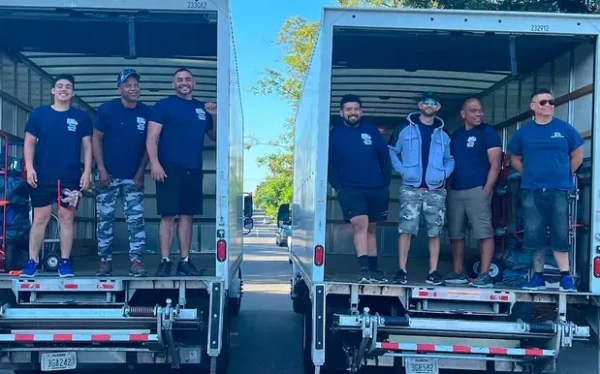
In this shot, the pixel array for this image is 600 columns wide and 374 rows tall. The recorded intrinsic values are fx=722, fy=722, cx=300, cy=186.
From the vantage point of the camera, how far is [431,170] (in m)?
6.36

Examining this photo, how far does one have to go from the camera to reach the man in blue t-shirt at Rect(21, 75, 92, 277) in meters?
6.13

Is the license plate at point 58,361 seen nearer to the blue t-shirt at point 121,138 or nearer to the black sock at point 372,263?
the blue t-shirt at point 121,138

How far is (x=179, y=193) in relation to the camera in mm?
6375

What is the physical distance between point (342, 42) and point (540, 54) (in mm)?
1941

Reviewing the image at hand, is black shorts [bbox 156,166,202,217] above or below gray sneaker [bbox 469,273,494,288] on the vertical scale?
above

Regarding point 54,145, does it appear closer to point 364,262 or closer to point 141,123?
point 141,123

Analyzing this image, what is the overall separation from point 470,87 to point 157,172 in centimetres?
472

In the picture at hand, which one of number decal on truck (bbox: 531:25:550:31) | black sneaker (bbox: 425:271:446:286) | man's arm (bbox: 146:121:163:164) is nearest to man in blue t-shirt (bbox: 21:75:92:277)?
man's arm (bbox: 146:121:163:164)

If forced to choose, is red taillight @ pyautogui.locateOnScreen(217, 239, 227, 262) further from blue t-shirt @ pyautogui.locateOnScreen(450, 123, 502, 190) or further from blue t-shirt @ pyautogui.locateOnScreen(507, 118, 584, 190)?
blue t-shirt @ pyautogui.locateOnScreen(507, 118, 584, 190)

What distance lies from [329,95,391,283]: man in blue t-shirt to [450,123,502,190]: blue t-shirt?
657 mm

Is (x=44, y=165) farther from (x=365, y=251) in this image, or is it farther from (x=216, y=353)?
(x=365, y=251)

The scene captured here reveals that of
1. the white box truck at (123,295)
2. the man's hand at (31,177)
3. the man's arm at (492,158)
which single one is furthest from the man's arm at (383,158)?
the man's hand at (31,177)

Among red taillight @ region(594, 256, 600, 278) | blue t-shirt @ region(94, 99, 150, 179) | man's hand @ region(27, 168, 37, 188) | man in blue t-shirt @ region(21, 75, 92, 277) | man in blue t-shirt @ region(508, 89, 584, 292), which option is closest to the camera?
red taillight @ region(594, 256, 600, 278)

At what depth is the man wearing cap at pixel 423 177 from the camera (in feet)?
20.9
